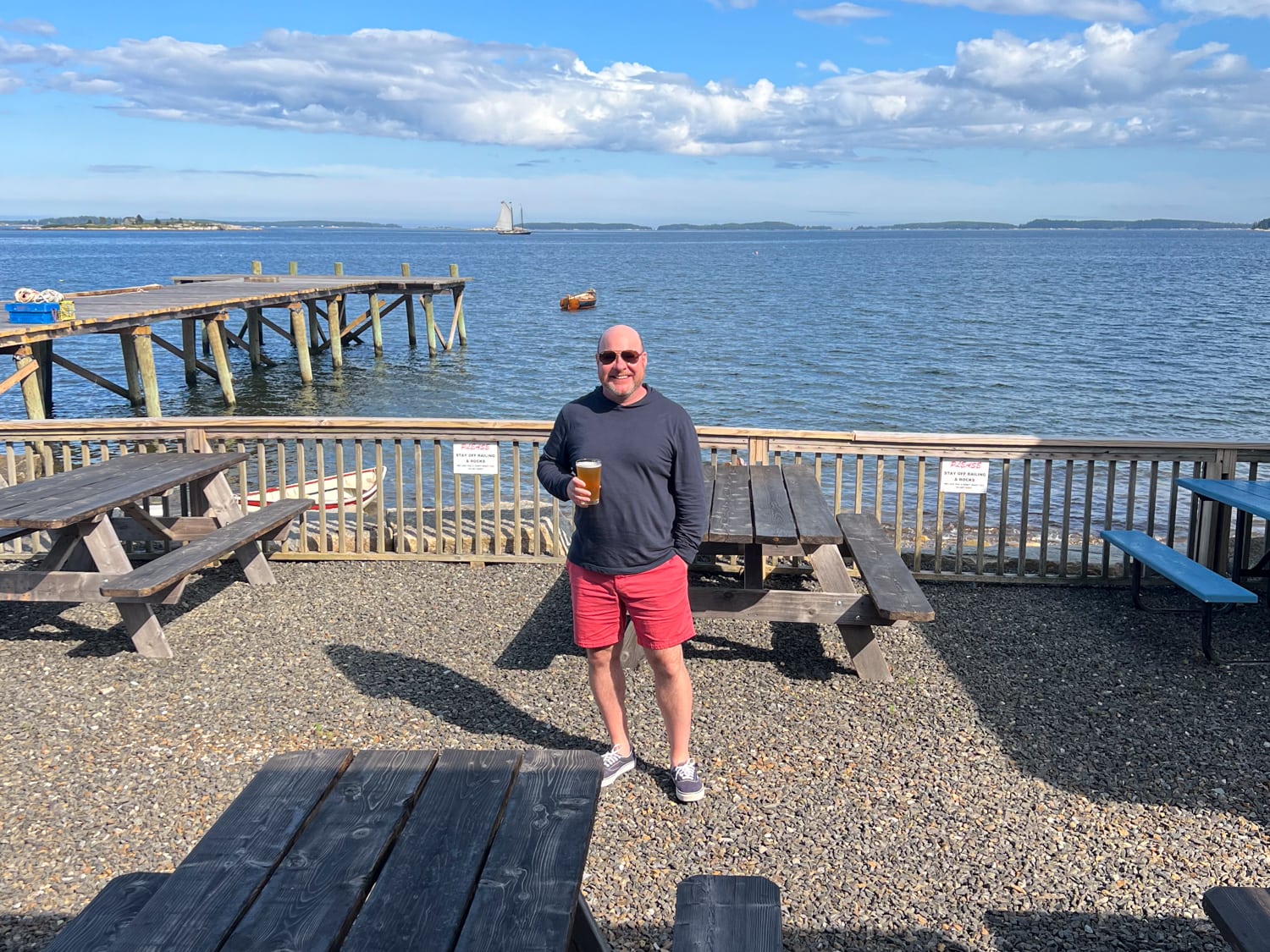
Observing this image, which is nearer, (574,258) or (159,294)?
(159,294)

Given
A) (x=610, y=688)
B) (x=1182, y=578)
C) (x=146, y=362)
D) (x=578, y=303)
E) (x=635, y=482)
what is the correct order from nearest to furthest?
(x=635, y=482), (x=610, y=688), (x=1182, y=578), (x=146, y=362), (x=578, y=303)

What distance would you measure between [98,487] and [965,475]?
5.68m

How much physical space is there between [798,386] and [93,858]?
84.4 ft

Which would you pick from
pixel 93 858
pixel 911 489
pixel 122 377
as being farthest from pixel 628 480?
pixel 122 377

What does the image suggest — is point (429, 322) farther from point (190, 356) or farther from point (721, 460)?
point (721, 460)

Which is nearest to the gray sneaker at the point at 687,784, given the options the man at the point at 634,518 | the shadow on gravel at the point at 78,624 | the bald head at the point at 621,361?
the man at the point at 634,518

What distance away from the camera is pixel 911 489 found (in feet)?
49.8

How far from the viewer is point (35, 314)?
18.0 meters

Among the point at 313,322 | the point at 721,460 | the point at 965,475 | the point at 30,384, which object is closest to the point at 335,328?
the point at 313,322

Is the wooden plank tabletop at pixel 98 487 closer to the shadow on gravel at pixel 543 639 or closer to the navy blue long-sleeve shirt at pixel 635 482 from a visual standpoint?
the shadow on gravel at pixel 543 639

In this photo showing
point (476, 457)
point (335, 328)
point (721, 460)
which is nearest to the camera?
point (476, 457)

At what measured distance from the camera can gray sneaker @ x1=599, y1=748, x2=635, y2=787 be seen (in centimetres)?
459

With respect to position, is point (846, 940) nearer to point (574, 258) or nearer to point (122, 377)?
point (122, 377)

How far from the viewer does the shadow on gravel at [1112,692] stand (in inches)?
185
